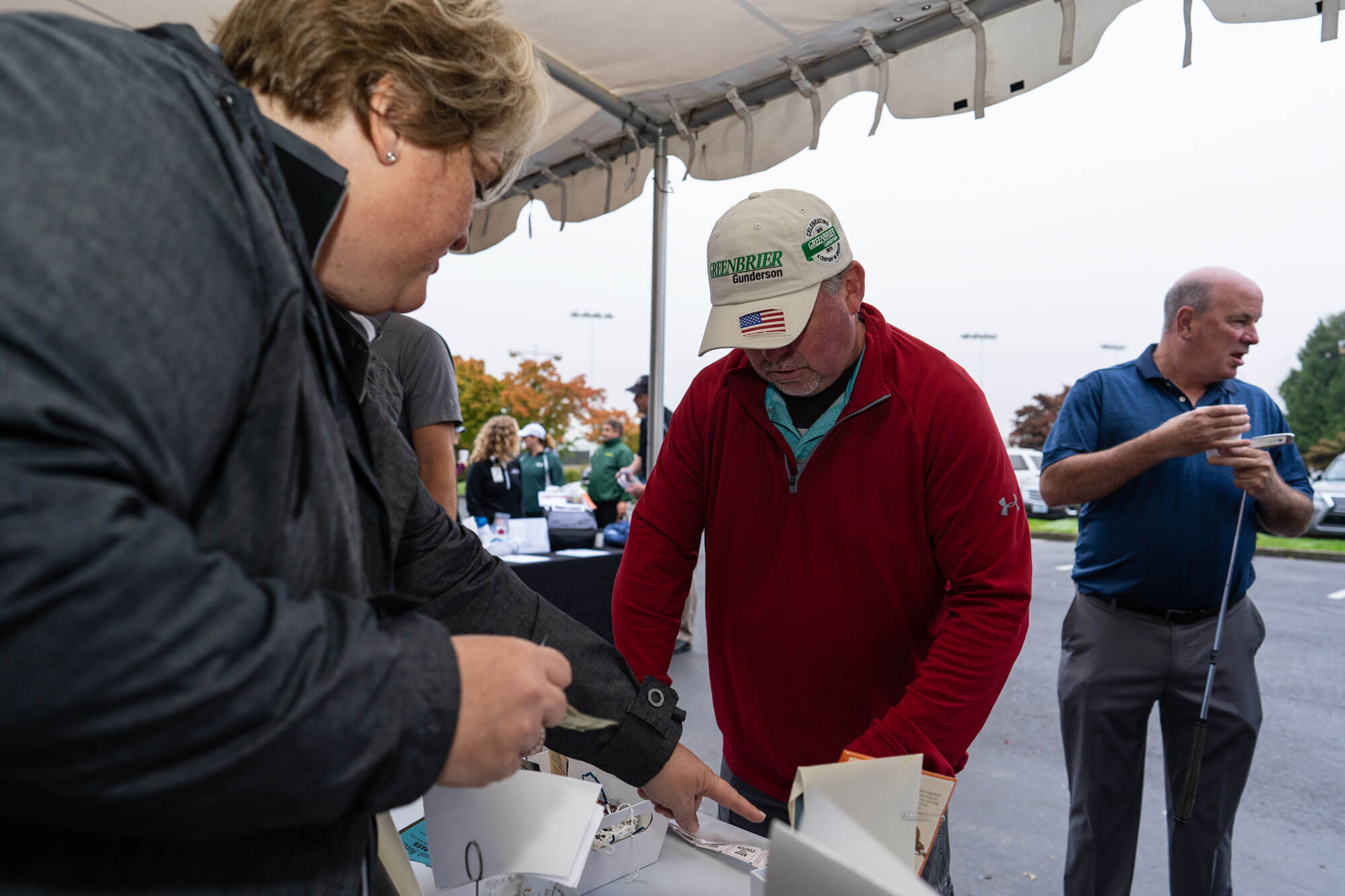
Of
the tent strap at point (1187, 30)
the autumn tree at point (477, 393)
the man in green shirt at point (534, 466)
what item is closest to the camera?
the tent strap at point (1187, 30)

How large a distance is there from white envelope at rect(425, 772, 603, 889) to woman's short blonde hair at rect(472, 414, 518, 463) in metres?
5.93

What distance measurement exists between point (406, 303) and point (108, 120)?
1.06 ft

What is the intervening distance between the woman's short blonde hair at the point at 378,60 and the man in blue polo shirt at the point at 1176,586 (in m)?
2.22

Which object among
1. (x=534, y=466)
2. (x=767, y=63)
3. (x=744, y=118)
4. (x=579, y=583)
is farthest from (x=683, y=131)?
(x=534, y=466)

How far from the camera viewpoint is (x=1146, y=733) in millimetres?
2449

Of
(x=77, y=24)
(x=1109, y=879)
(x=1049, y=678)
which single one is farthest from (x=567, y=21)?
(x=1049, y=678)

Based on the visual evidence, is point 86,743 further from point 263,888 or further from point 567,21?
point 567,21

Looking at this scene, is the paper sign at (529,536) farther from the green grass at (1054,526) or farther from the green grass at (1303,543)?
the green grass at (1054,526)

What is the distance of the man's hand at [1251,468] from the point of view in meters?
2.35

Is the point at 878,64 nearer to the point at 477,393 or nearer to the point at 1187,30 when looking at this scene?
the point at 1187,30

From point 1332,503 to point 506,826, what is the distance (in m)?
15.1

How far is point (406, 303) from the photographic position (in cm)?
80

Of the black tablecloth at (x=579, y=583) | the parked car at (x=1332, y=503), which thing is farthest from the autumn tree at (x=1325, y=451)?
the black tablecloth at (x=579, y=583)

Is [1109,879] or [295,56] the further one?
[1109,879]
